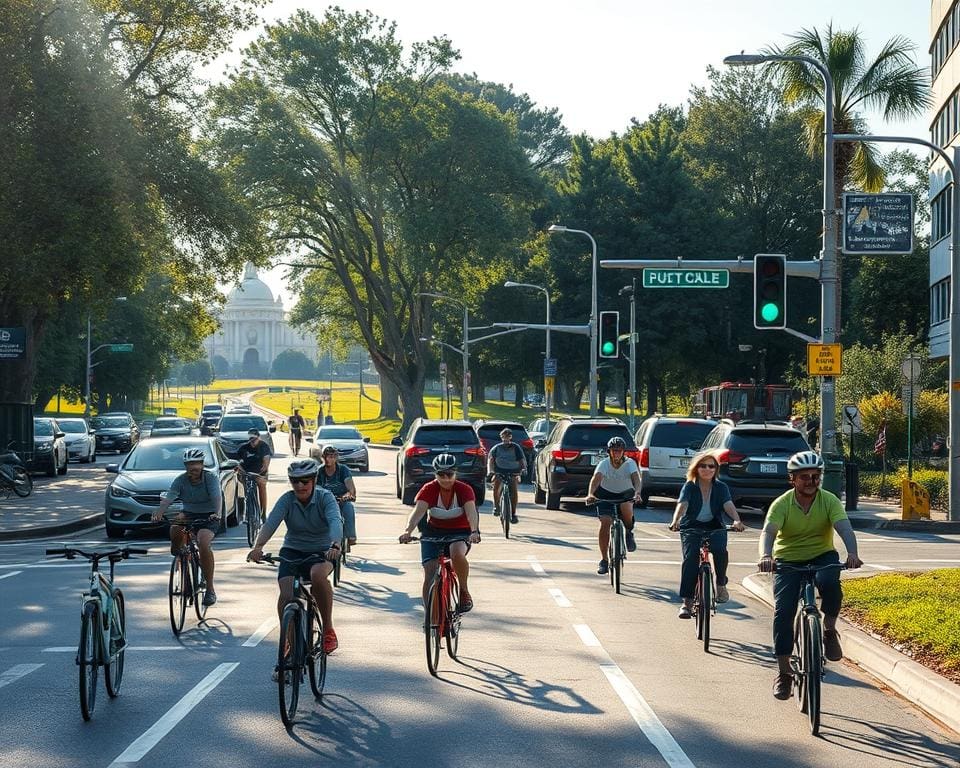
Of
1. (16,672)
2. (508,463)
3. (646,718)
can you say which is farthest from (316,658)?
(508,463)

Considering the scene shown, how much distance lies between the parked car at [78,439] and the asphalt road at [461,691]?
1411 inches

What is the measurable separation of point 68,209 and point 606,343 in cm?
1409

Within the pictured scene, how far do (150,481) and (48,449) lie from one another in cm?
2009

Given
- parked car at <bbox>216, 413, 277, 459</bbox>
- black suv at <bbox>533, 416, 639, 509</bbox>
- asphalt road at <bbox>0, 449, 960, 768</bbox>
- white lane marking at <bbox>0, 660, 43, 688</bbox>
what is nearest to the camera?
asphalt road at <bbox>0, 449, 960, 768</bbox>

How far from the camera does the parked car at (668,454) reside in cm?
2808

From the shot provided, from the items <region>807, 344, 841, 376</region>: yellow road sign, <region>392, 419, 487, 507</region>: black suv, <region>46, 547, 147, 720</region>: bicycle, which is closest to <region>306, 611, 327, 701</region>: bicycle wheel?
<region>46, 547, 147, 720</region>: bicycle

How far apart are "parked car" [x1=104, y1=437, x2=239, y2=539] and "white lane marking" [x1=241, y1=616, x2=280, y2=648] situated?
26.2 ft

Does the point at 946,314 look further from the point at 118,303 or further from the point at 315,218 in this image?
the point at 118,303

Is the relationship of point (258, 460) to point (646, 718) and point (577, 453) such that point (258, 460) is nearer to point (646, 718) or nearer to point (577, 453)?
point (577, 453)

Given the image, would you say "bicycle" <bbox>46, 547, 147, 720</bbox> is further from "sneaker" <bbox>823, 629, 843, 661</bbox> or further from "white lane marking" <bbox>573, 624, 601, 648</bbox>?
"sneaker" <bbox>823, 629, 843, 661</bbox>

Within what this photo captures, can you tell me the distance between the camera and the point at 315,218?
6309cm

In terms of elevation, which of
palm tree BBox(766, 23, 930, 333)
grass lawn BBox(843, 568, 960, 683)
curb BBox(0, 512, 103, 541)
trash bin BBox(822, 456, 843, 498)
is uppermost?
palm tree BBox(766, 23, 930, 333)

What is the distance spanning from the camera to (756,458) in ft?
81.7

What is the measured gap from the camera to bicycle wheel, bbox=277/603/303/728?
27.3 ft
